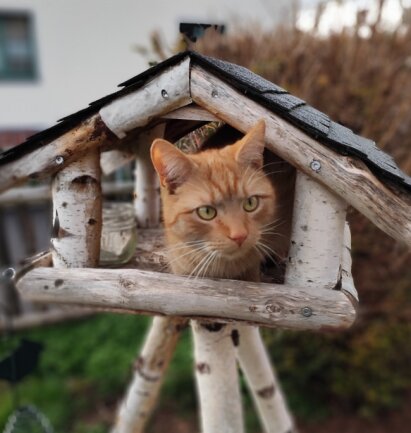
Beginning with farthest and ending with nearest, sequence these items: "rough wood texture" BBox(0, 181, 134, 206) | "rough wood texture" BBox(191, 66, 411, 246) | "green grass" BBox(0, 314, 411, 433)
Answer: "rough wood texture" BBox(0, 181, 134, 206) → "green grass" BBox(0, 314, 411, 433) → "rough wood texture" BBox(191, 66, 411, 246)

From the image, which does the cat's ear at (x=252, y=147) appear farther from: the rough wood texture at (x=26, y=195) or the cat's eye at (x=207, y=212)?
the rough wood texture at (x=26, y=195)

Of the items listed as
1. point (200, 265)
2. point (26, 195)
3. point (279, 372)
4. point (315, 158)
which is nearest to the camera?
point (315, 158)

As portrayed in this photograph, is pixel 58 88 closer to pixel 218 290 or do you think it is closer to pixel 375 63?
pixel 375 63

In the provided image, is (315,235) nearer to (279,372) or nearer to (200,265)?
(200,265)

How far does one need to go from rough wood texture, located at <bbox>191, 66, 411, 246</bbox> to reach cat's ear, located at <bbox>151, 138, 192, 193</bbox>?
0.35 ft

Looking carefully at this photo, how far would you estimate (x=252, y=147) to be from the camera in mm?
846

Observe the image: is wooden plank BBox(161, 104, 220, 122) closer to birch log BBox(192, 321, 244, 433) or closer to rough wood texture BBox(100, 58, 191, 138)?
rough wood texture BBox(100, 58, 191, 138)

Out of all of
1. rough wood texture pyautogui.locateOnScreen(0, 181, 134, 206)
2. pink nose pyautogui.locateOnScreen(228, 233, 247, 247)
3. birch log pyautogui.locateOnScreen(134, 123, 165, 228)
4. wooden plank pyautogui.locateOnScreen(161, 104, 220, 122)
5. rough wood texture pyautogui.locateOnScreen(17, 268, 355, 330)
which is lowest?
rough wood texture pyautogui.locateOnScreen(0, 181, 134, 206)

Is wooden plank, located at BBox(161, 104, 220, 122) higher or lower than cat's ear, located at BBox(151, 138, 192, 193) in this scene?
higher

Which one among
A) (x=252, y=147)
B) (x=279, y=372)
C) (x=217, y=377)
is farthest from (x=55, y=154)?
(x=279, y=372)

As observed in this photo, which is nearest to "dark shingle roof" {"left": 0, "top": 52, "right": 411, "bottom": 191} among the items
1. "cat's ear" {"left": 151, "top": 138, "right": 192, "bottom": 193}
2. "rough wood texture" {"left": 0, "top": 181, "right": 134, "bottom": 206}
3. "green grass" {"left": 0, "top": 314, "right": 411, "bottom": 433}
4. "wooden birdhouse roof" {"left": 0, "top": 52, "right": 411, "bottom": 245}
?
"wooden birdhouse roof" {"left": 0, "top": 52, "right": 411, "bottom": 245}

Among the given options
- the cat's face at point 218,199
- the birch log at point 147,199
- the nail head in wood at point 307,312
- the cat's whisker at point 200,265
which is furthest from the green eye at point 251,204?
the birch log at point 147,199

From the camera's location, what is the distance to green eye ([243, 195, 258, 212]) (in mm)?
882

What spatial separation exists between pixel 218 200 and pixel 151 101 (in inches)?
8.4
